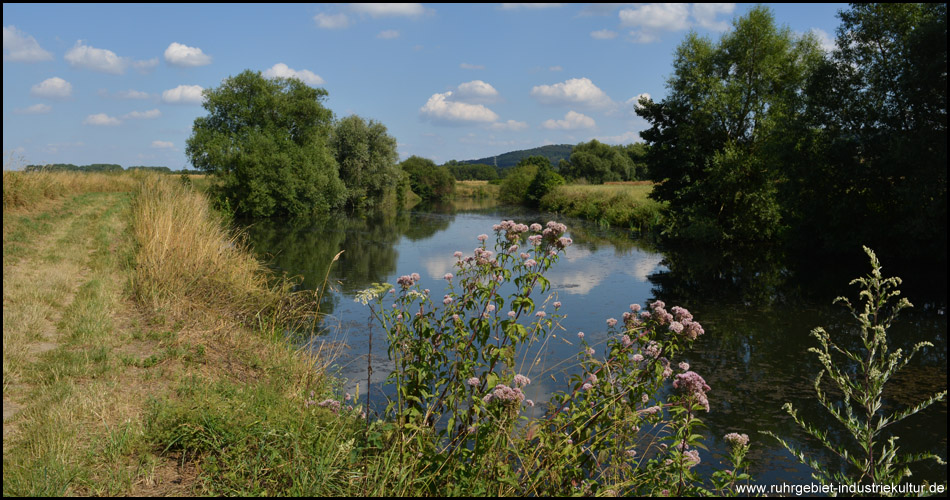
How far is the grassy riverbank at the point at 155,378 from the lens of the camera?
3225 mm

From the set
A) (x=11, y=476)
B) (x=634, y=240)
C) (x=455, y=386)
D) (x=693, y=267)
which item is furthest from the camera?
(x=634, y=240)

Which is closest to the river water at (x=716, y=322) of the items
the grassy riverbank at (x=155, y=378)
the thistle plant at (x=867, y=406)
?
the thistle plant at (x=867, y=406)

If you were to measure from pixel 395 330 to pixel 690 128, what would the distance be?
23.1m

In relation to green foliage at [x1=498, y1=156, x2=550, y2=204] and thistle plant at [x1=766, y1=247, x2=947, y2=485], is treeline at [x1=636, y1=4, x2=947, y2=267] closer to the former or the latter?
thistle plant at [x1=766, y1=247, x2=947, y2=485]

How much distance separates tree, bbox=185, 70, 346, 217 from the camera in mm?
30938

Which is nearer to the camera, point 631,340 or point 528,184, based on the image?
point 631,340

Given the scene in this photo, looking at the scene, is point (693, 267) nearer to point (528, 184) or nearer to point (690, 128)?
point (690, 128)

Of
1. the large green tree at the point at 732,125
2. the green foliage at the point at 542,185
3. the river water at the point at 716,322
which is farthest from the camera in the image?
the green foliage at the point at 542,185

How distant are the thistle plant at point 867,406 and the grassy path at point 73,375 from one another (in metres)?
3.52

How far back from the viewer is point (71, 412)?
3764 mm

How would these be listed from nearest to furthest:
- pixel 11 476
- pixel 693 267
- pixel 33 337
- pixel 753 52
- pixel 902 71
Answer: pixel 11 476
pixel 33 337
pixel 902 71
pixel 693 267
pixel 753 52

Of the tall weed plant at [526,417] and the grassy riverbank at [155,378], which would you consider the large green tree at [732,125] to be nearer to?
the grassy riverbank at [155,378]

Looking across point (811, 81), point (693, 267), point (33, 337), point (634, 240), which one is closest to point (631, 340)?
point (33, 337)

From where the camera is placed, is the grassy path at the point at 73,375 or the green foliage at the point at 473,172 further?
the green foliage at the point at 473,172
